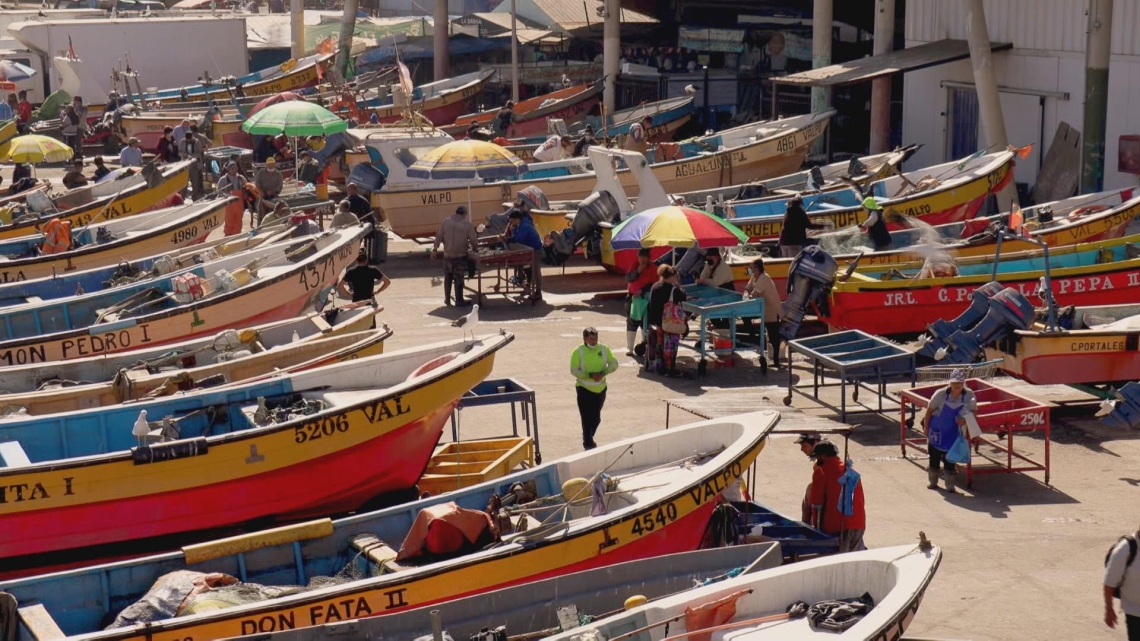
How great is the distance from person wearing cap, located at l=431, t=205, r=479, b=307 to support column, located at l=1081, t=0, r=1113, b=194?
31.9 feet

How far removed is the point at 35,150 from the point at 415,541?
2072 cm

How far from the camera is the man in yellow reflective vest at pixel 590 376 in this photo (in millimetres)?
14078

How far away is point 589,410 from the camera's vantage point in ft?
46.5

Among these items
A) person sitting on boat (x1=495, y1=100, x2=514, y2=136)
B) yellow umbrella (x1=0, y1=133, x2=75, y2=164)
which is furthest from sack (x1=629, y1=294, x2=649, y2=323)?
person sitting on boat (x1=495, y1=100, x2=514, y2=136)

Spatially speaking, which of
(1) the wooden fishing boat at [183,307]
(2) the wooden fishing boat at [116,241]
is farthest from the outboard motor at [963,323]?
(2) the wooden fishing boat at [116,241]

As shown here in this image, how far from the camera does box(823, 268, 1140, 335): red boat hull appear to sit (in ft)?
56.9

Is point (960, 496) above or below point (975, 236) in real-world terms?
below

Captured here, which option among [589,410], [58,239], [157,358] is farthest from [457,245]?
[589,410]

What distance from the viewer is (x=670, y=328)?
16.7m

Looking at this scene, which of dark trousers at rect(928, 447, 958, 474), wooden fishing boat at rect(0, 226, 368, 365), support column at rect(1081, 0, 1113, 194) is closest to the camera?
dark trousers at rect(928, 447, 958, 474)

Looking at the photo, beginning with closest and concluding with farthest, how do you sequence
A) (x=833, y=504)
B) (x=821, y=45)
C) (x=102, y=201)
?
(x=833, y=504), (x=102, y=201), (x=821, y=45)

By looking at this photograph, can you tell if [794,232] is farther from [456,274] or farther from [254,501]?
[254,501]

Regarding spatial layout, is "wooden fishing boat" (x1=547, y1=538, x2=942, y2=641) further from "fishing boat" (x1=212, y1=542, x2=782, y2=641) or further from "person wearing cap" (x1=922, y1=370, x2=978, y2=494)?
"person wearing cap" (x1=922, y1=370, x2=978, y2=494)

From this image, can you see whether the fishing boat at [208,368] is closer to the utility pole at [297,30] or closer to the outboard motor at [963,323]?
the outboard motor at [963,323]
